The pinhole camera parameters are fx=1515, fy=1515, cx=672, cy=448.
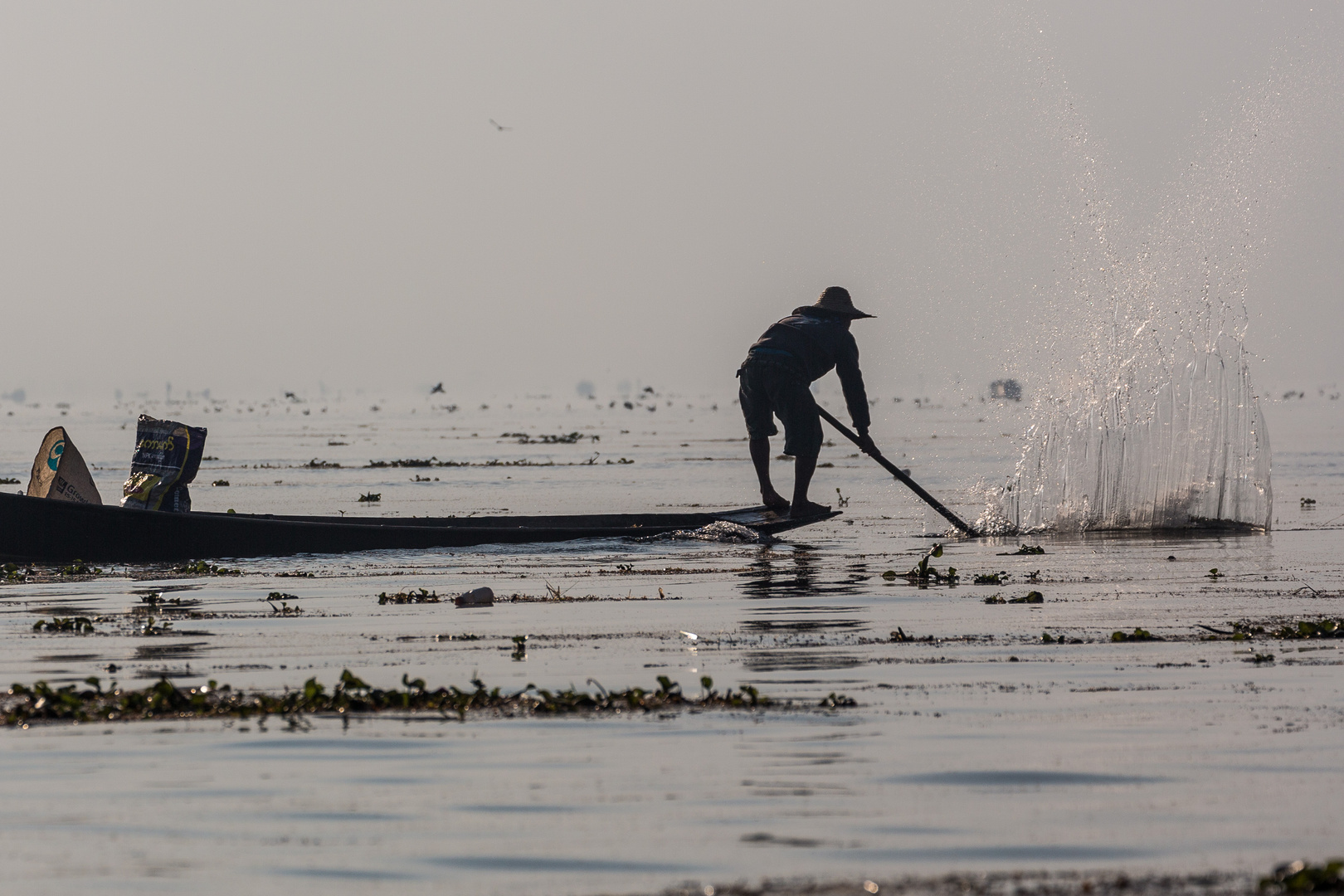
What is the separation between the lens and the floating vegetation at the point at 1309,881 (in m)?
4.00

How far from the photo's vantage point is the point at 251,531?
49.5ft

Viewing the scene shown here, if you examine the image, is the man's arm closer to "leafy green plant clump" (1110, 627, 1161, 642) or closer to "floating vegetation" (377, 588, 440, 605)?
"floating vegetation" (377, 588, 440, 605)

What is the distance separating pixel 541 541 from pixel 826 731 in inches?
405

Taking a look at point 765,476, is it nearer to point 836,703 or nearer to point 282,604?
point 282,604

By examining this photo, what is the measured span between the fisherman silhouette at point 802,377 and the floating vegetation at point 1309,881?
12.7 meters

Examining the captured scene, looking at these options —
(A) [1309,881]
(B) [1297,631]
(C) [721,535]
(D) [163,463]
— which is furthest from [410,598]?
(A) [1309,881]

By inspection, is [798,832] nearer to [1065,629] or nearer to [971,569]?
[1065,629]

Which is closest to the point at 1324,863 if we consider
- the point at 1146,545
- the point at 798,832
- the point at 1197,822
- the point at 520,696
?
the point at 1197,822

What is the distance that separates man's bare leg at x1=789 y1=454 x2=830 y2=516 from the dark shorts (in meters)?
0.11

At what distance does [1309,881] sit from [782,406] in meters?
13.2

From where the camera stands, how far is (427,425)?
9125 cm

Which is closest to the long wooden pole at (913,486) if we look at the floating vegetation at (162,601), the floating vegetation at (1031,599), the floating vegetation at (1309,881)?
the floating vegetation at (1031,599)

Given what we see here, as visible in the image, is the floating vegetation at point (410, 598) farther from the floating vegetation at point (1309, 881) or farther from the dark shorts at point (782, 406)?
the floating vegetation at point (1309, 881)

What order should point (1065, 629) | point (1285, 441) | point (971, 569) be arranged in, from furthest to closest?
point (1285, 441) → point (971, 569) → point (1065, 629)
